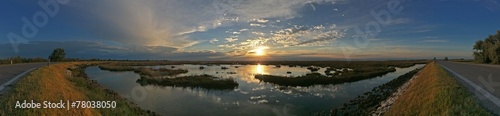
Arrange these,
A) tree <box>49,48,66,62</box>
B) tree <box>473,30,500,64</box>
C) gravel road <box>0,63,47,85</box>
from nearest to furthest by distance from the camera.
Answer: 1. gravel road <box>0,63,47,85</box>
2. tree <box>473,30,500,64</box>
3. tree <box>49,48,66,62</box>

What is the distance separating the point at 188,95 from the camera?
1027 inches

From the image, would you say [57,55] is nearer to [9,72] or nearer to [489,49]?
[9,72]

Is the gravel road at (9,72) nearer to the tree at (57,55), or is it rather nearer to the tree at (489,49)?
the tree at (57,55)

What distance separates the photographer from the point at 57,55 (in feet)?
288

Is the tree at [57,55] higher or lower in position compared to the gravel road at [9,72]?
higher

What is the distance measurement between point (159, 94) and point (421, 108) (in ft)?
71.7

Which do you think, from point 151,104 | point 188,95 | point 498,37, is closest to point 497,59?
point 498,37

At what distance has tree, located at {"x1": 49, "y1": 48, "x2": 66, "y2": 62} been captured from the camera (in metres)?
86.2

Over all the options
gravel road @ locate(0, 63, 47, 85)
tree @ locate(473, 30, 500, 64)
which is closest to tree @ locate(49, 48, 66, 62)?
gravel road @ locate(0, 63, 47, 85)

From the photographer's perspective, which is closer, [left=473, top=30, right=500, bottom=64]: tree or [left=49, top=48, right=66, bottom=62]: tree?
[left=473, top=30, right=500, bottom=64]: tree

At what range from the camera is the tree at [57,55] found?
86.2m

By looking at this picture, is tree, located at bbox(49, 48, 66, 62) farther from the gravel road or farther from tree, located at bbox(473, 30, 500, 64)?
tree, located at bbox(473, 30, 500, 64)

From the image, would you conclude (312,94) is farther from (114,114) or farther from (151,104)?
(114,114)

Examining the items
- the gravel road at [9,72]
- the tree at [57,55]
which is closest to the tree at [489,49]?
the gravel road at [9,72]
